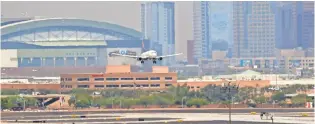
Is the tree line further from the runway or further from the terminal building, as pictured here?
the terminal building

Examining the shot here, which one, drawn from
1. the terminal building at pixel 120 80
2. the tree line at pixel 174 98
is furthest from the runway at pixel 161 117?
the terminal building at pixel 120 80

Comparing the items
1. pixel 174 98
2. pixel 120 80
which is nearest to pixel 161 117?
pixel 174 98

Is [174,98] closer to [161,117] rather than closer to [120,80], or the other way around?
[120,80]

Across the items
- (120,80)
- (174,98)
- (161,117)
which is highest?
(120,80)

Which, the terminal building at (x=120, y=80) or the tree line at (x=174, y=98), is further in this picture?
the terminal building at (x=120, y=80)

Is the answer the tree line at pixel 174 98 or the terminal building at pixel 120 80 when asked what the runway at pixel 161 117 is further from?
the terminal building at pixel 120 80

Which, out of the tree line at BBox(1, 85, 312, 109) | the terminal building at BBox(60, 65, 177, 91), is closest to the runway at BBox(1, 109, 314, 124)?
the tree line at BBox(1, 85, 312, 109)

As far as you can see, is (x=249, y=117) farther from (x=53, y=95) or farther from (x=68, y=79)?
(x=68, y=79)
